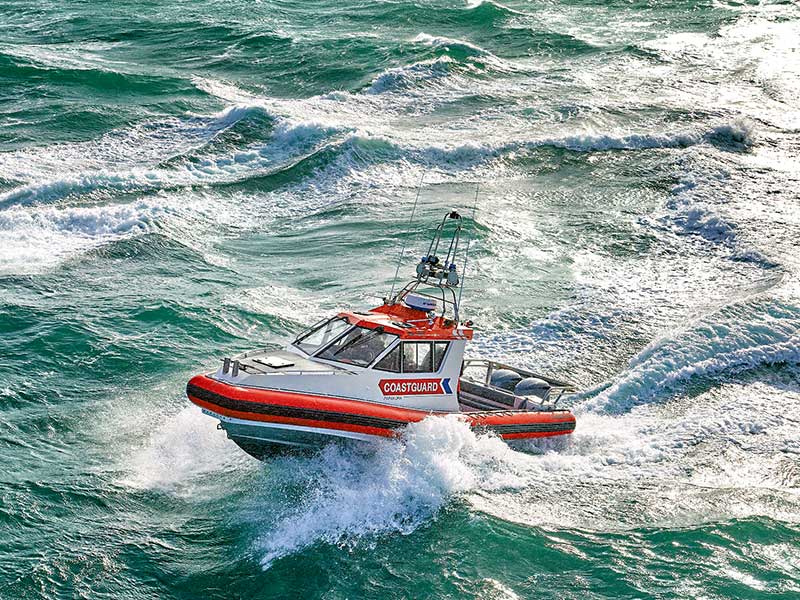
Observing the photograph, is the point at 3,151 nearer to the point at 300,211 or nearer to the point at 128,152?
the point at 128,152

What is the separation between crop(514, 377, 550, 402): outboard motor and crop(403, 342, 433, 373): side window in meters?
2.10

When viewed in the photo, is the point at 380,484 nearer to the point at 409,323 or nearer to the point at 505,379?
the point at 409,323

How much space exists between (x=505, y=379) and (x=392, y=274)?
5.27m

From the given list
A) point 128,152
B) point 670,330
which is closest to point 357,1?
point 128,152

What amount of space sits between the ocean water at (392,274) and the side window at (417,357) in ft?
2.97

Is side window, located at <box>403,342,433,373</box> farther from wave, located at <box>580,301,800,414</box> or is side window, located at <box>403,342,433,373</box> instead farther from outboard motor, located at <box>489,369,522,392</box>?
wave, located at <box>580,301,800,414</box>

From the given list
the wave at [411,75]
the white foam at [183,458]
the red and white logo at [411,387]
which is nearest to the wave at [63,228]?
the white foam at [183,458]

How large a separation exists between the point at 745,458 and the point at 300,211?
40.5 feet

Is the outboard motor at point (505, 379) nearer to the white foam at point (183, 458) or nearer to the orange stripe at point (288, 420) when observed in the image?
the orange stripe at point (288, 420)

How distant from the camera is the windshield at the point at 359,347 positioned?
1287 cm

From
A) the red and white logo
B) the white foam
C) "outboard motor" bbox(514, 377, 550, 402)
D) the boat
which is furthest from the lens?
"outboard motor" bbox(514, 377, 550, 402)

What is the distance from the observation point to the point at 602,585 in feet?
36.7

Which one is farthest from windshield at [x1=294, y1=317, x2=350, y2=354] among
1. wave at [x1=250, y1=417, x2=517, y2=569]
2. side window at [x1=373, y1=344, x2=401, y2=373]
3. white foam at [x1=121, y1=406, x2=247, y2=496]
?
white foam at [x1=121, y1=406, x2=247, y2=496]

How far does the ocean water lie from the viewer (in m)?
11.7
